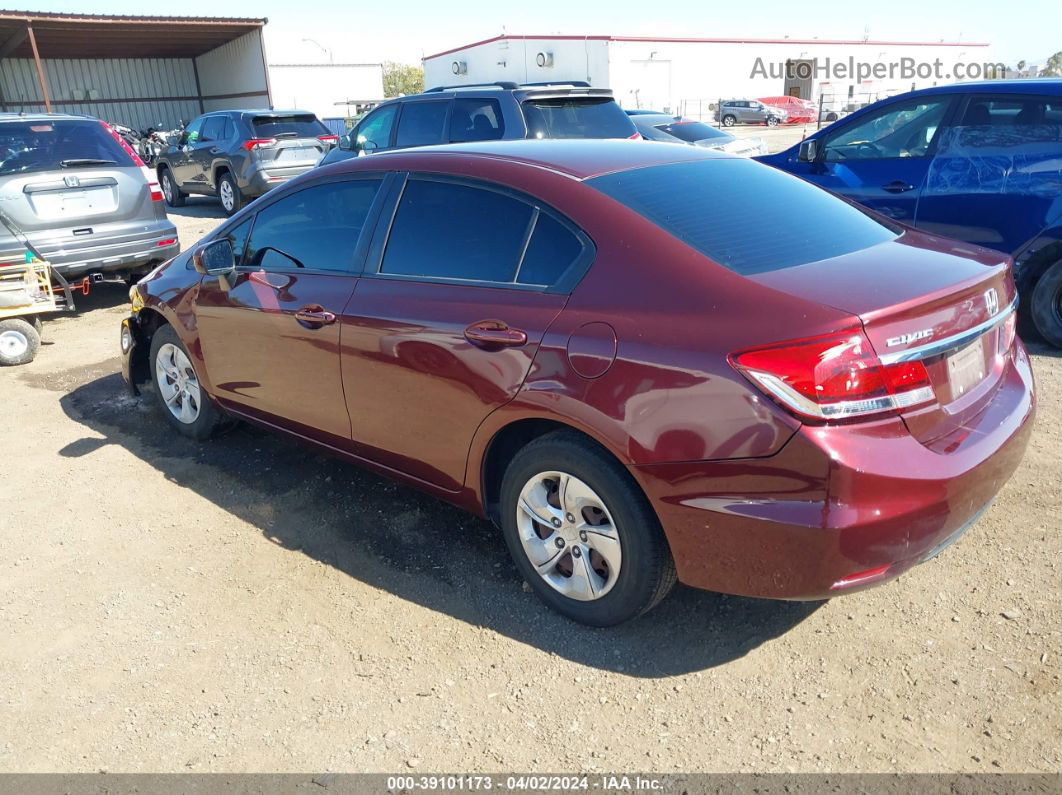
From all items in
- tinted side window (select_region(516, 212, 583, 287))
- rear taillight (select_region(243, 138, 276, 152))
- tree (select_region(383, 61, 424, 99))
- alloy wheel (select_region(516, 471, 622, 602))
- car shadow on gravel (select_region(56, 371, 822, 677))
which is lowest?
car shadow on gravel (select_region(56, 371, 822, 677))

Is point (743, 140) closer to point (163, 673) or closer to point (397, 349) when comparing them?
point (397, 349)

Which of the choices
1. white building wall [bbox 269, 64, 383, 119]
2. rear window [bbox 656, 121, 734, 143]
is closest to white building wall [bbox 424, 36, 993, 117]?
white building wall [bbox 269, 64, 383, 119]

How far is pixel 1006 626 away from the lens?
117 inches

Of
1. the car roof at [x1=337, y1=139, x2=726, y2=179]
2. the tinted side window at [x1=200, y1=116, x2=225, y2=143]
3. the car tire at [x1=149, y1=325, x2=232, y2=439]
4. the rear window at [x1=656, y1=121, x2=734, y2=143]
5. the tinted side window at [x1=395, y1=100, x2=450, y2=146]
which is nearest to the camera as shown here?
the car roof at [x1=337, y1=139, x2=726, y2=179]

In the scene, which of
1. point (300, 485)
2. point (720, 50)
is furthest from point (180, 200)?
point (720, 50)

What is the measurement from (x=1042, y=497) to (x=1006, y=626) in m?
1.11

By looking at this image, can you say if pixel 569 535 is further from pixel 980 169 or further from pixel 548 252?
pixel 980 169

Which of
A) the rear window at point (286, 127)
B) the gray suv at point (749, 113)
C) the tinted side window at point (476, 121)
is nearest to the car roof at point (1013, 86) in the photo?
the tinted side window at point (476, 121)

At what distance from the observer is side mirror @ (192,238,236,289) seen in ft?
14.0

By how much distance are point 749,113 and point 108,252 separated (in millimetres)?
41898

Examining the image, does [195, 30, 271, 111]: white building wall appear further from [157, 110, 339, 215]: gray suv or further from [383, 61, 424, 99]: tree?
[383, 61, 424, 99]: tree

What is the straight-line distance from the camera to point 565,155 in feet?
11.2

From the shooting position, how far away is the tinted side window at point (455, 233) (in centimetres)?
316

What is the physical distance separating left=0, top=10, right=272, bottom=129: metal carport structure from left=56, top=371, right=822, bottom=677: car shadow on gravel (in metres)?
24.4
